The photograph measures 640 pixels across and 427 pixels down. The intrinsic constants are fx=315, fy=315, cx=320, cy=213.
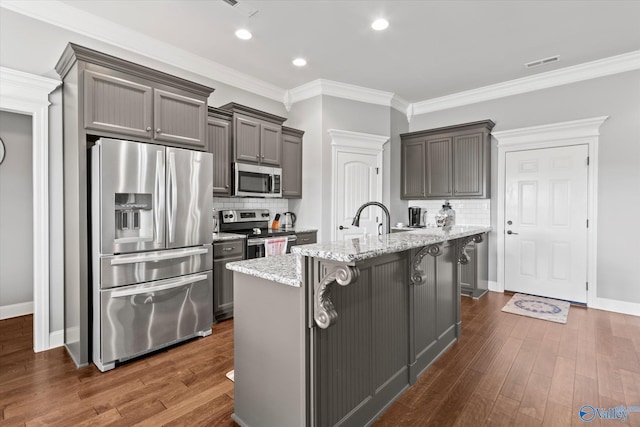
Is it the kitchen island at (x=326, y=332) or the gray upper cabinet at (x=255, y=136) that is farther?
the gray upper cabinet at (x=255, y=136)

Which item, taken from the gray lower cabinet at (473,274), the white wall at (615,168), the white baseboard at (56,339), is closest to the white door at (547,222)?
the white wall at (615,168)

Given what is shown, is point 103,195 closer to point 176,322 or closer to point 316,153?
point 176,322

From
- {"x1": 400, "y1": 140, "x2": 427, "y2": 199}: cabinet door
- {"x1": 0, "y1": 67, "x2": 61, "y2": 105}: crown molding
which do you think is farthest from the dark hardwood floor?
{"x1": 400, "y1": 140, "x2": 427, "y2": 199}: cabinet door

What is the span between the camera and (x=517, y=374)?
243 centimetres

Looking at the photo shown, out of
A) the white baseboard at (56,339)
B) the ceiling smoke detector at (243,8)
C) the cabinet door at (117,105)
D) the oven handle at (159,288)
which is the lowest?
the white baseboard at (56,339)

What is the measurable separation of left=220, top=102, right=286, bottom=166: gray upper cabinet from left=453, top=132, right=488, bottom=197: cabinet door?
2785 mm

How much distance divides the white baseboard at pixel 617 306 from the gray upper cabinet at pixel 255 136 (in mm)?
4541

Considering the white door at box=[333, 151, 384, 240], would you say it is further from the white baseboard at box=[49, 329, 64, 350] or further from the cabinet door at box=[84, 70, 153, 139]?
the white baseboard at box=[49, 329, 64, 350]

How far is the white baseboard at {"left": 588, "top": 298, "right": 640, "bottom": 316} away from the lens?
3.79 metres

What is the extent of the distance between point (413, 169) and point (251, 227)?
2.94 m

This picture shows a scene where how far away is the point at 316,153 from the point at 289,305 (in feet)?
11.4

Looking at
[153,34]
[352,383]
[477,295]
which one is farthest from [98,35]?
[477,295]

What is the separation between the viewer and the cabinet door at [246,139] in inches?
155

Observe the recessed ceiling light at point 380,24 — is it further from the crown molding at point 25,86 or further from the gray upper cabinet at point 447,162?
the crown molding at point 25,86
